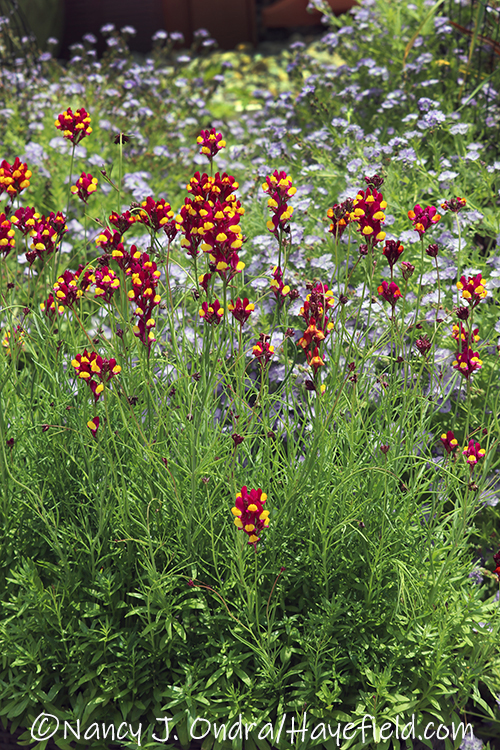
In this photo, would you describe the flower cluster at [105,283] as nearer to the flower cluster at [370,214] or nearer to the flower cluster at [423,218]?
the flower cluster at [370,214]

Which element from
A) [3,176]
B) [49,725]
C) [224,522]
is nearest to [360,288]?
[224,522]

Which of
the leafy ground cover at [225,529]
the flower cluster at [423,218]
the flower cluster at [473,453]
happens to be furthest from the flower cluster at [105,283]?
the flower cluster at [473,453]

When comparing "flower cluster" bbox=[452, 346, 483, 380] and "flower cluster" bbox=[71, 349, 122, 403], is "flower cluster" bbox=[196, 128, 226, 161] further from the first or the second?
"flower cluster" bbox=[452, 346, 483, 380]

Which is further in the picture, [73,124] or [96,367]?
[73,124]

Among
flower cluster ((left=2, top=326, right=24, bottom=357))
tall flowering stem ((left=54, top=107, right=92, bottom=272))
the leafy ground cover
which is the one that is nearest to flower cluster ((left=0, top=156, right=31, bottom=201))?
the leafy ground cover

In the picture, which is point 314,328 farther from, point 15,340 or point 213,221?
point 15,340

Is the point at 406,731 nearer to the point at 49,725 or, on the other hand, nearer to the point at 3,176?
the point at 49,725

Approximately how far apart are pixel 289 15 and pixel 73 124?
7111 millimetres

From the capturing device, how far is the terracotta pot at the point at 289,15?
25.5 feet

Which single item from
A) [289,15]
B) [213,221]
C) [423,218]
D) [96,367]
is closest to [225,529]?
[96,367]

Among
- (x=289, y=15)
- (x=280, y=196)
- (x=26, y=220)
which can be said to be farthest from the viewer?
(x=289, y=15)

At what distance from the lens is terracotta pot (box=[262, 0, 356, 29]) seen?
25.5 ft

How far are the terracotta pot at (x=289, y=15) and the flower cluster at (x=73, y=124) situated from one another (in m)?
6.97

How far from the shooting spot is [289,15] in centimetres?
784
